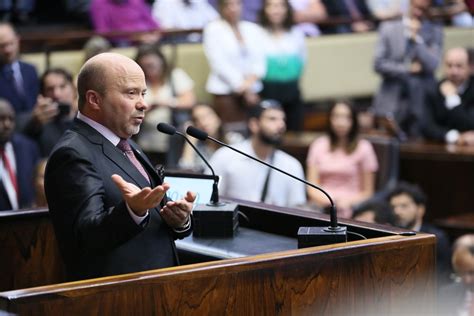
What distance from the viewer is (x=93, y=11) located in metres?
8.32

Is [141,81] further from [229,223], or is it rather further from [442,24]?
[442,24]

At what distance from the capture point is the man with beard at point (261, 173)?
19.9ft

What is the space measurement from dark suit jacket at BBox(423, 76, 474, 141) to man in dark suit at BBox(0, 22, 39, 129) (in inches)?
108

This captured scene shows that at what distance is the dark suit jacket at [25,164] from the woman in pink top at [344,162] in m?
1.83

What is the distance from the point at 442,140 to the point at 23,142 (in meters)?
3.21

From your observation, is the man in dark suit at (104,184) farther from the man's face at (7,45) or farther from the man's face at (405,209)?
the man's face at (7,45)

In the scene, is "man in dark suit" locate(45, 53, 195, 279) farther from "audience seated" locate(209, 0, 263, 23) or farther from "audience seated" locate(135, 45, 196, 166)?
"audience seated" locate(209, 0, 263, 23)

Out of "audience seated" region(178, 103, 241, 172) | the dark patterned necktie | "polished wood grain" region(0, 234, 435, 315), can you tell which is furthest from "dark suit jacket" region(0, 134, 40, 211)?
"polished wood grain" region(0, 234, 435, 315)

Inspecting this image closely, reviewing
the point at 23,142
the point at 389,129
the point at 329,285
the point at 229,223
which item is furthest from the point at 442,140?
the point at 329,285

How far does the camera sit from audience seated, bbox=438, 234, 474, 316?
180 inches

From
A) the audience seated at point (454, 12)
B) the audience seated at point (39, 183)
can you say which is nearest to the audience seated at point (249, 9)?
the audience seated at point (454, 12)

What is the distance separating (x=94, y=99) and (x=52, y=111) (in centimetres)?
342

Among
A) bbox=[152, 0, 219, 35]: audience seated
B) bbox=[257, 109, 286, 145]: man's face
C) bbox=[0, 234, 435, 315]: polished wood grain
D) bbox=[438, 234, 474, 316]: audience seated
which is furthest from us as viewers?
bbox=[152, 0, 219, 35]: audience seated

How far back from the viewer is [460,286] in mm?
4707
